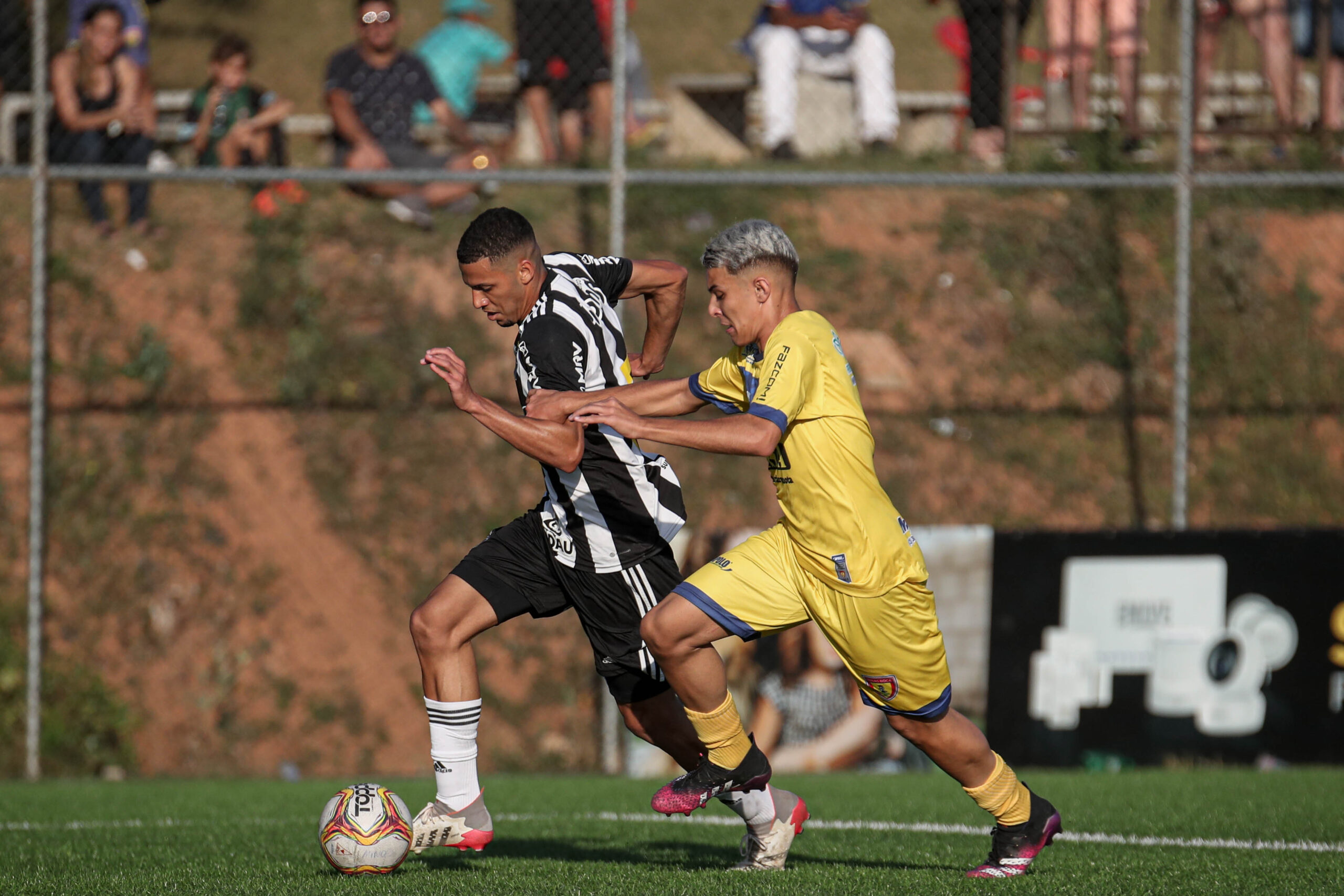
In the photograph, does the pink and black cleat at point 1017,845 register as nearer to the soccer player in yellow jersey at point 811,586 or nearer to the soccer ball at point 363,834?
the soccer player in yellow jersey at point 811,586

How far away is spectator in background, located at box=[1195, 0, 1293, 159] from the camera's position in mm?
12039

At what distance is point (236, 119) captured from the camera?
11.8m

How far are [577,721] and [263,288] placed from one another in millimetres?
4576

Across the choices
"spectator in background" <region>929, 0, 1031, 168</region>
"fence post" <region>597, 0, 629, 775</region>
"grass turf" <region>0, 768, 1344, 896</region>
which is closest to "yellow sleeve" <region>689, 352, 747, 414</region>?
"grass turf" <region>0, 768, 1344, 896</region>

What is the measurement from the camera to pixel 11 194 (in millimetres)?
12062

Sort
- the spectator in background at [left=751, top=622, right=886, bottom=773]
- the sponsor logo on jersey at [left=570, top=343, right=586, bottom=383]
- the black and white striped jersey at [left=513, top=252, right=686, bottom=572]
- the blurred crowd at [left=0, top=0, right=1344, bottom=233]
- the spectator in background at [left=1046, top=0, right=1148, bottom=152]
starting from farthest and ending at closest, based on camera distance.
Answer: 1. the spectator in background at [left=1046, top=0, right=1148, bottom=152]
2. the blurred crowd at [left=0, top=0, right=1344, bottom=233]
3. the spectator in background at [left=751, top=622, right=886, bottom=773]
4. the black and white striped jersey at [left=513, top=252, right=686, bottom=572]
5. the sponsor logo on jersey at [left=570, top=343, right=586, bottom=383]

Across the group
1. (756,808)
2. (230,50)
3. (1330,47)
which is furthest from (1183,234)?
(230,50)

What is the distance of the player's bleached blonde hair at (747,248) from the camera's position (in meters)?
4.93

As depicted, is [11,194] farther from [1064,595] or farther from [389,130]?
[1064,595]

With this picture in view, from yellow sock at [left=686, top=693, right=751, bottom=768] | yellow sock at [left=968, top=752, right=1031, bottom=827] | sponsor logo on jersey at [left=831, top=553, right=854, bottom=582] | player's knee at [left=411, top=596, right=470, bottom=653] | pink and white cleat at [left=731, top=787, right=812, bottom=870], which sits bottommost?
pink and white cleat at [left=731, top=787, right=812, bottom=870]

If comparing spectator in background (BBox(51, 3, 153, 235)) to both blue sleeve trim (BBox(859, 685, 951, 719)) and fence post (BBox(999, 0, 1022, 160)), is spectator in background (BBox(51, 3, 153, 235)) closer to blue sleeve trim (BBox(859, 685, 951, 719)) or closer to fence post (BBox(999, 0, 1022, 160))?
fence post (BBox(999, 0, 1022, 160))

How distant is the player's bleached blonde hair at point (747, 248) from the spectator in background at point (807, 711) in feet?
14.6

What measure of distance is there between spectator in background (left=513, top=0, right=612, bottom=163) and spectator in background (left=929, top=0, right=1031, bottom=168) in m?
3.03

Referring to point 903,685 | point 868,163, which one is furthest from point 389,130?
point 903,685
